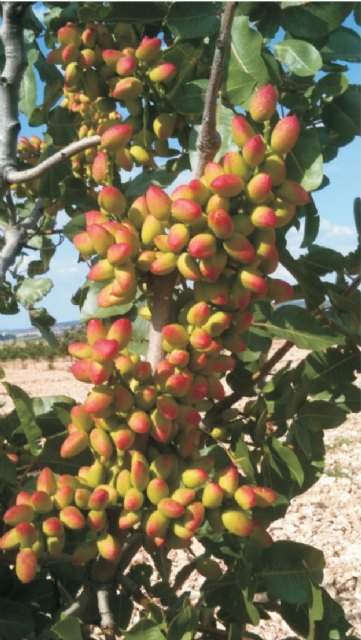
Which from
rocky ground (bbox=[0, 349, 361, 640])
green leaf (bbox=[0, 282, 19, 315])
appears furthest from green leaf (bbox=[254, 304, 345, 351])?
rocky ground (bbox=[0, 349, 361, 640])

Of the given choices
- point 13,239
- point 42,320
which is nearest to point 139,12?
point 13,239

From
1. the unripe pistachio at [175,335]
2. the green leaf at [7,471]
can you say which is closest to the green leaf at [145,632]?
the green leaf at [7,471]

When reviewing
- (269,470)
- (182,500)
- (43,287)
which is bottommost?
(43,287)

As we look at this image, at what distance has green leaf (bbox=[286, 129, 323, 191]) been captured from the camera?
80 cm

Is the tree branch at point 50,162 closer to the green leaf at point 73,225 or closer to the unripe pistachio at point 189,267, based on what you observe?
→ the green leaf at point 73,225

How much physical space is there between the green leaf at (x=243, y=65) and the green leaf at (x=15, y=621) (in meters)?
0.68

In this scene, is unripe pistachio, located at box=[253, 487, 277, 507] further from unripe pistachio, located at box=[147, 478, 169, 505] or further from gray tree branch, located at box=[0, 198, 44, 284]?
gray tree branch, located at box=[0, 198, 44, 284]

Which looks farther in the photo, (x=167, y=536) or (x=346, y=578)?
(x=346, y=578)

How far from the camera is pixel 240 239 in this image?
72 cm

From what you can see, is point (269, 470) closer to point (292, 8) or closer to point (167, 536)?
point (167, 536)

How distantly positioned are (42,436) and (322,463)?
0.42 metres

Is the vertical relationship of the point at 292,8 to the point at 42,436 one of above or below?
above

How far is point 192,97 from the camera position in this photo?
0.86 metres

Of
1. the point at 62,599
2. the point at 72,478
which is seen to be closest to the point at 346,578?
the point at 62,599
